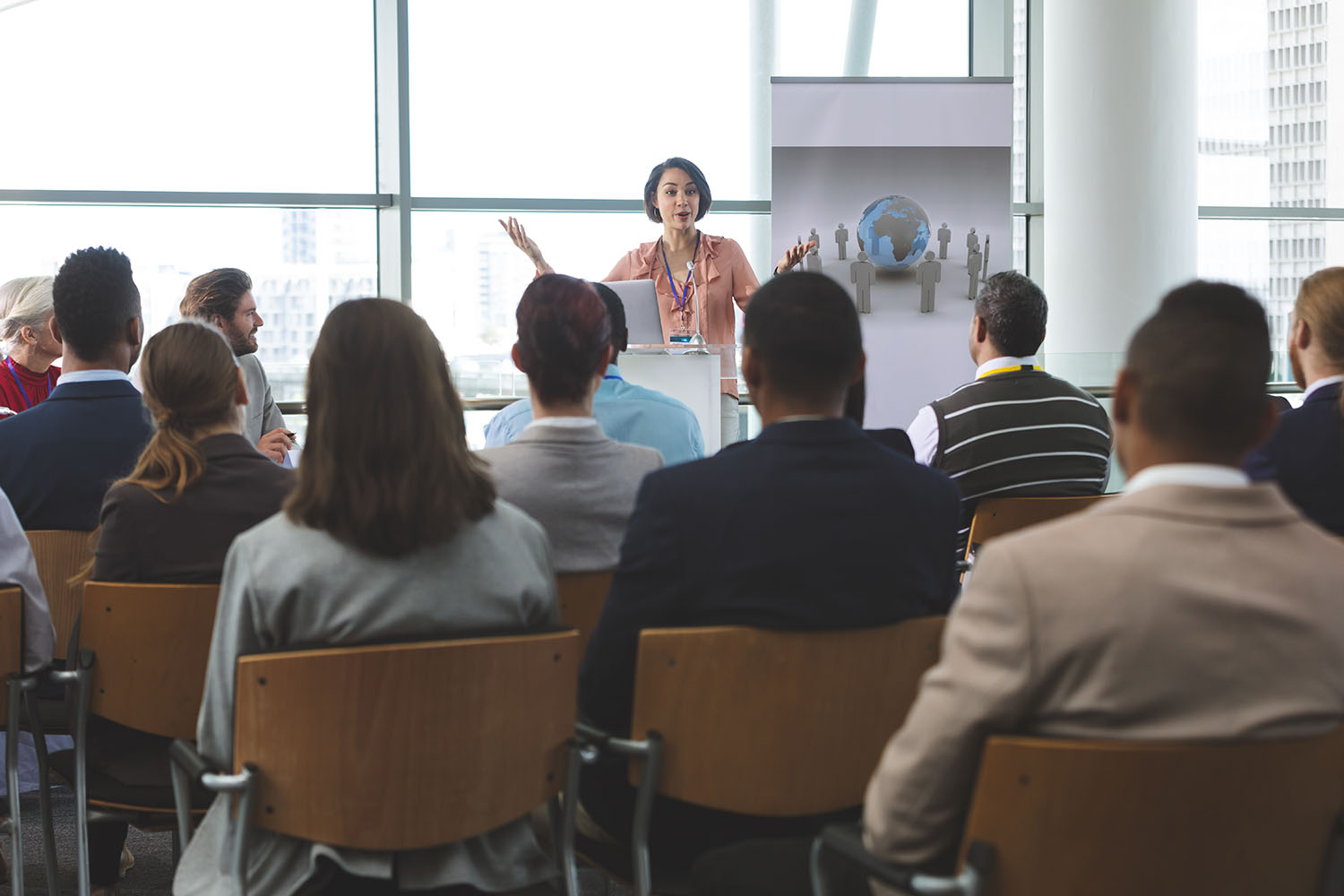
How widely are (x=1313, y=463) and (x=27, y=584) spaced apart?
2598 mm

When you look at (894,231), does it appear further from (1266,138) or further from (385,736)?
(385,736)

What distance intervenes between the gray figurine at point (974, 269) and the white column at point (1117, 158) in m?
0.74

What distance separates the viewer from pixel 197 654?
1937mm

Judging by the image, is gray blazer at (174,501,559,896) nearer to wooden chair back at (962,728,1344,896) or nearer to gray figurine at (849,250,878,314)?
wooden chair back at (962,728,1344,896)

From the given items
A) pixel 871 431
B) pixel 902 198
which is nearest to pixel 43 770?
pixel 871 431

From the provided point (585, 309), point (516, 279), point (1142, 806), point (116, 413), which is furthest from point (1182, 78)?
point (1142, 806)

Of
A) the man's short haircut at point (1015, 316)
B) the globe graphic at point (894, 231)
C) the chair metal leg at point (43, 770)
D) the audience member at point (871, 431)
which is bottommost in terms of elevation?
the chair metal leg at point (43, 770)

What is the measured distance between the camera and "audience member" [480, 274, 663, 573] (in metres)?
2.14

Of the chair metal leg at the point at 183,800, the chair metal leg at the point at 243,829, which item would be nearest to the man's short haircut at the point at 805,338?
the chair metal leg at the point at 243,829

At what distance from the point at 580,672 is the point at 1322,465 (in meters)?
1.76

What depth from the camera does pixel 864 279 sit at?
572cm

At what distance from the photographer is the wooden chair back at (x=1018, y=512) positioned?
2.81m

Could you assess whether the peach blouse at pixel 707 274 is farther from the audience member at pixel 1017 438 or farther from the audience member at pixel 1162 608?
the audience member at pixel 1162 608

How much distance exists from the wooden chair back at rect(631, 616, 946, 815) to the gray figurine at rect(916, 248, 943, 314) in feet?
14.2
